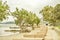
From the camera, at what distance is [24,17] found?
396 cm

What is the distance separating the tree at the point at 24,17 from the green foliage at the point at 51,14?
227mm

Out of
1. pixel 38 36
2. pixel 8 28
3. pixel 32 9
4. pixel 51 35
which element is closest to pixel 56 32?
pixel 51 35

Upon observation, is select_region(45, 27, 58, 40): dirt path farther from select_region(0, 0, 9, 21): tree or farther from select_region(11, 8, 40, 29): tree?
select_region(0, 0, 9, 21): tree

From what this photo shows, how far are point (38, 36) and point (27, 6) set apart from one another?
27.0 inches

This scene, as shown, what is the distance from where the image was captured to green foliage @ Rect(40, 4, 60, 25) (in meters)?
3.98

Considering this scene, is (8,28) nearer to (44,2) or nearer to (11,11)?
(11,11)

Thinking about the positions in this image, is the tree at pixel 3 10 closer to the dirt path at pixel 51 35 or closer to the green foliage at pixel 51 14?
the green foliage at pixel 51 14

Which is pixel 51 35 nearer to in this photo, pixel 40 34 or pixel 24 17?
pixel 40 34

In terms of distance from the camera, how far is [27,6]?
3.91 meters

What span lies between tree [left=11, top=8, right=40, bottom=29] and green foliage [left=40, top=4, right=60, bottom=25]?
0.23 metres

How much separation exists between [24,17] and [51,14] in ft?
1.99

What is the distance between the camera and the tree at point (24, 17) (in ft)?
12.7

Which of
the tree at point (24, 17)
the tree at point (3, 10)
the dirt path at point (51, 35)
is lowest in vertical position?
the dirt path at point (51, 35)

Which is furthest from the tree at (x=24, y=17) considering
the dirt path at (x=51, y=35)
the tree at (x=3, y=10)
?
the dirt path at (x=51, y=35)
